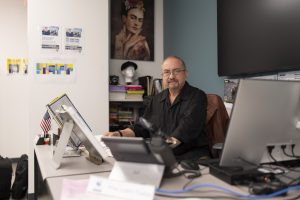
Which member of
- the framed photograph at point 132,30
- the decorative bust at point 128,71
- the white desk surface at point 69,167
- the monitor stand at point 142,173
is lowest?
the white desk surface at point 69,167

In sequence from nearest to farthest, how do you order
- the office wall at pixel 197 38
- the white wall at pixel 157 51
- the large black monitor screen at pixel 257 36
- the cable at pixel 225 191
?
the cable at pixel 225 191
the large black monitor screen at pixel 257 36
the office wall at pixel 197 38
the white wall at pixel 157 51

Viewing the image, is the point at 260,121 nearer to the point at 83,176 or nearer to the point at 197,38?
the point at 83,176

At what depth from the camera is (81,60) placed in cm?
324

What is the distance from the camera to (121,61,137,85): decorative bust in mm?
3734

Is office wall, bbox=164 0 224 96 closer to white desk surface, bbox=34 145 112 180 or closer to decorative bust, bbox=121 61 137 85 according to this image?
decorative bust, bbox=121 61 137 85

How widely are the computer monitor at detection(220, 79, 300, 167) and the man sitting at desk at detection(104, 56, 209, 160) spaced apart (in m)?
0.71

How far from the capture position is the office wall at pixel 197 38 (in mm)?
2846

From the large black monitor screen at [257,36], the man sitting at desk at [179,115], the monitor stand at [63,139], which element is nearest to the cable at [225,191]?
the monitor stand at [63,139]

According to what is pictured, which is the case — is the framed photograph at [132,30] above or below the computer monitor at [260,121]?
above

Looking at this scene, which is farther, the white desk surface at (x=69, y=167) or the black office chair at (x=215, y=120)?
the black office chair at (x=215, y=120)

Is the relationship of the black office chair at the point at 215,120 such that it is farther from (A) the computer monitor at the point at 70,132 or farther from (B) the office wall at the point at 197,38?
(A) the computer monitor at the point at 70,132

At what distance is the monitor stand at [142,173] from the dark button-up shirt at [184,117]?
74cm

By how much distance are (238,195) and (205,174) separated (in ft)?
0.89

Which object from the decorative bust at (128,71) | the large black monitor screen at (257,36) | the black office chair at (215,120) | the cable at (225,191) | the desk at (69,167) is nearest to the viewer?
the cable at (225,191)
